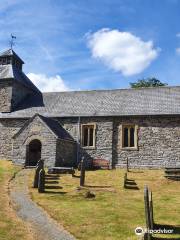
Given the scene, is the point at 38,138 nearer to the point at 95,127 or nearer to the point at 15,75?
the point at 95,127

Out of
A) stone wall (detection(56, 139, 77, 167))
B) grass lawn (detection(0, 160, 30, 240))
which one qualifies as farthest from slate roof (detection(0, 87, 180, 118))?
grass lawn (detection(0, 160, 30, 240))

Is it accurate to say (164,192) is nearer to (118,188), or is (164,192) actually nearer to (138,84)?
(118,188)

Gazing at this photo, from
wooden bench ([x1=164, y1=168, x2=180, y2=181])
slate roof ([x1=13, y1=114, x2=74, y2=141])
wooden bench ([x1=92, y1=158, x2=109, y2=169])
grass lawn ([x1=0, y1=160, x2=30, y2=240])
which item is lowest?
grass lawn ([x1=0, y1=160, x2=30, y2=240])

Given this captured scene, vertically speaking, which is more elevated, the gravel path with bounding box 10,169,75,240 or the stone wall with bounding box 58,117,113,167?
the stone wall with bounding box 58,117,113,167

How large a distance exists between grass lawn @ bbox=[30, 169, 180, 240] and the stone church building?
257 inches

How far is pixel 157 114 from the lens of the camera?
104 feet

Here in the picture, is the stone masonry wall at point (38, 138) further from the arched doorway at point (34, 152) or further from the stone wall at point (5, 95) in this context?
the stone wall at point (5, 95)

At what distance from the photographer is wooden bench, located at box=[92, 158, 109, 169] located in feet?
106

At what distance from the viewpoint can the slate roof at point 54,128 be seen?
3062cm

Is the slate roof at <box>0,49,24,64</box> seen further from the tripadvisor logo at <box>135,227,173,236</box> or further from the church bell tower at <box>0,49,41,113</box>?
the tripadvisor logo at <box>135,227,173,236</box>

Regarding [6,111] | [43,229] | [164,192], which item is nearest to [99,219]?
[43,229]

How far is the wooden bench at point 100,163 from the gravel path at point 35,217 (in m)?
12.2

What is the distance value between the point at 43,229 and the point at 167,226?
4.53m

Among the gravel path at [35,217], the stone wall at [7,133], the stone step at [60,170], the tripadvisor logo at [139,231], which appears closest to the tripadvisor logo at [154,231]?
the tripadvisor logo at [139,231]
